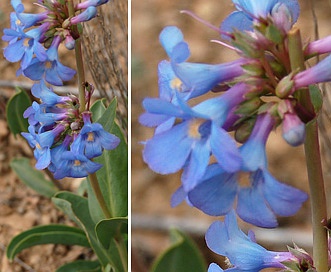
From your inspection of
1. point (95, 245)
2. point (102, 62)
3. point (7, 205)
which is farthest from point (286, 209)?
point (7, 205)

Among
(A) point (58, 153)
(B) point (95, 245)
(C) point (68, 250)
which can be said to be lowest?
(C) point (68, 250)

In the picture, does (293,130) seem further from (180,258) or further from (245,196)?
(180,258)

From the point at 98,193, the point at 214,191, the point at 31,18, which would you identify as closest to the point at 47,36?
the point at 31,18

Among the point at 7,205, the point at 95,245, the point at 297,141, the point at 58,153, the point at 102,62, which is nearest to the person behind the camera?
the point at 297,141

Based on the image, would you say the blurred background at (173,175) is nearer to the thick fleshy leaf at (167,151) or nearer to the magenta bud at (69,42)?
the magenta bud at (69,42)

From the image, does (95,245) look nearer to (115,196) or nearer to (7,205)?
(115,196)

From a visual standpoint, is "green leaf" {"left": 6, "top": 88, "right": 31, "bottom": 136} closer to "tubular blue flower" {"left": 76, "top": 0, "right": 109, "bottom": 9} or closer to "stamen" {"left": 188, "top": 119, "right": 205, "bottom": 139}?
"tubular blue flower" {"left": 76, "top": 0, "right": 109, "bottom": 9}

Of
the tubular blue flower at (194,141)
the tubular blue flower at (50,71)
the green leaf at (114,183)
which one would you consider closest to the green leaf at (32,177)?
the green leaf at (114,183)
